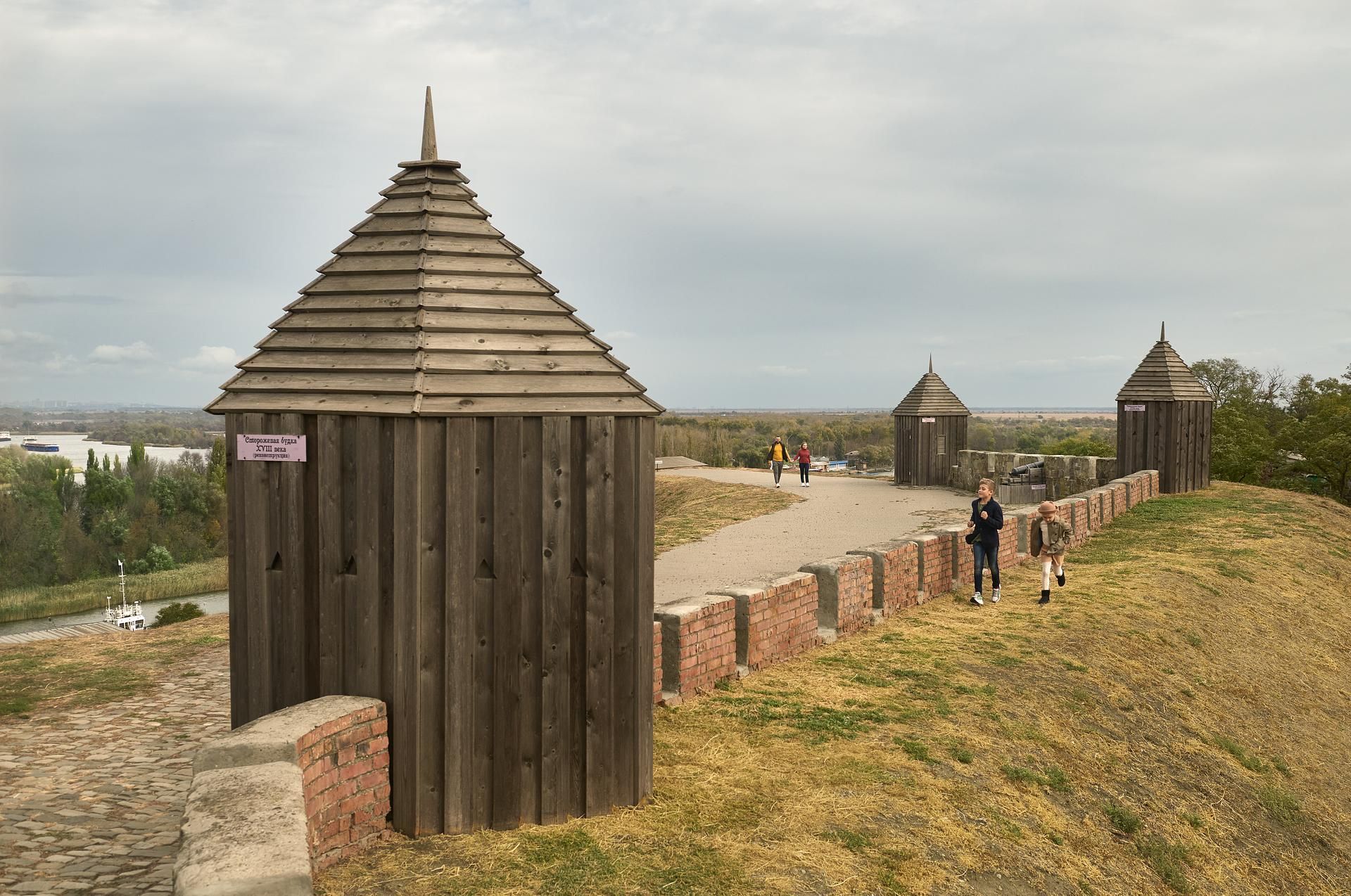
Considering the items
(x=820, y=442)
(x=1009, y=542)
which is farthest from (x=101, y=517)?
(x=1009, y=542)

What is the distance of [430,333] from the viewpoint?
5.86 m

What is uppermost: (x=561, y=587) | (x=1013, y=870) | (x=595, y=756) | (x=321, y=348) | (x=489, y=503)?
(x=321, y=348)

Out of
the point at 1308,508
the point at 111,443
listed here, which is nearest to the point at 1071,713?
the point at 1308,508

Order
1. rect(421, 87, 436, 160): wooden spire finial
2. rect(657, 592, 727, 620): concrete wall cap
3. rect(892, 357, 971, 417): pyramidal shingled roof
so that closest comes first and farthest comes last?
rect(421, 87, 436, 160): wooden spire finial, rect(657, 592, 727, 620): concrete wall cap, rect(892, 357, 971, 417): pyramidal shingled roof

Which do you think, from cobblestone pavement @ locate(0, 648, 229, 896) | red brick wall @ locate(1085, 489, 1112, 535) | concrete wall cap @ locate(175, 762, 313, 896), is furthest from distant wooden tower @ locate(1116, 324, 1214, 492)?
concrete wall cap @ locate(175, 762, 313, 896)

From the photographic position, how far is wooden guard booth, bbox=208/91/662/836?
554 centimetres

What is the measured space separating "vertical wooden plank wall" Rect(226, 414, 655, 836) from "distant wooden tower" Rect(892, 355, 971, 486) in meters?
25.1

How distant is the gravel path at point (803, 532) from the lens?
15562 mm

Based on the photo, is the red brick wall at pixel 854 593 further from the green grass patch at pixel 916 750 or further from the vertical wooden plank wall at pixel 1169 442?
the vertical wooden plank wall at pixel 1169 442

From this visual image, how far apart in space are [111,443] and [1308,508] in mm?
93285

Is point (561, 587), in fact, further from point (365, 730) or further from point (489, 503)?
point (365, 730)

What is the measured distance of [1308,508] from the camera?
2378 cm

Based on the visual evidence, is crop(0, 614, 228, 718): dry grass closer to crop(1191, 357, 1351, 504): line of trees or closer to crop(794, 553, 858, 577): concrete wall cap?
crop(794, 553, 858, 577): concrete wall cap

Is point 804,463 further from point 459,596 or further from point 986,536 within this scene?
point 459,596
